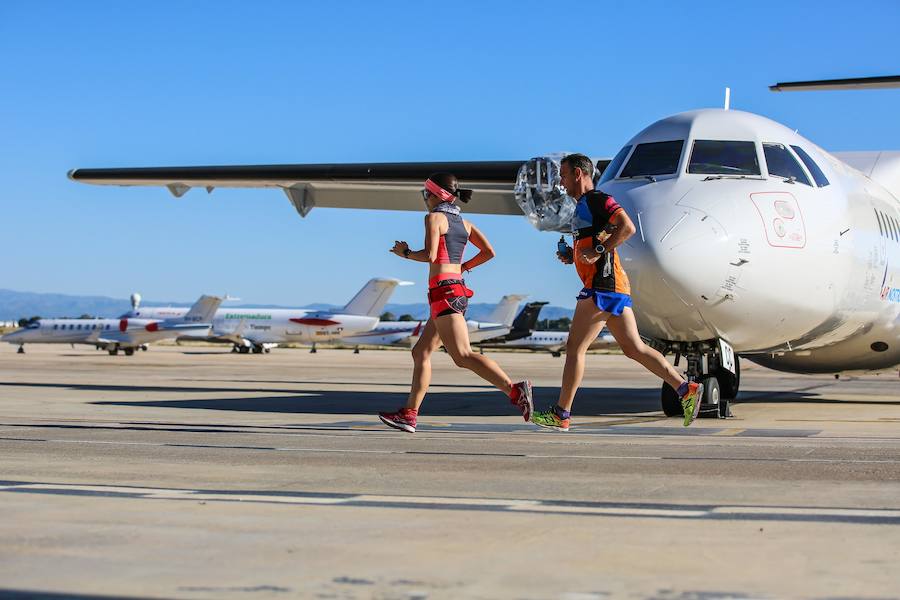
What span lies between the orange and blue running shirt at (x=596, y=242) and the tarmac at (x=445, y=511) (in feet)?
4.14

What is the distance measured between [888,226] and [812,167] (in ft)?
8.56

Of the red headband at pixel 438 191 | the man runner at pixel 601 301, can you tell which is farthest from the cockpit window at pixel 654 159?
the red headband at pixel 438 191

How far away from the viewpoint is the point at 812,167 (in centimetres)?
1268

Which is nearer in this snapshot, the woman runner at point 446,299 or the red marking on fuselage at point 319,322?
the woman runner at point 446,299

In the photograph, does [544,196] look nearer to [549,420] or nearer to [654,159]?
[654,159]

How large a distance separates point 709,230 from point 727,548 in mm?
6668

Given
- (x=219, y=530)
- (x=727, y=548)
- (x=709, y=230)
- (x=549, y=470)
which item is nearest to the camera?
(x=727, y=548)

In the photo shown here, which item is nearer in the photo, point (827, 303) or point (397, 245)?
point (397, 245)

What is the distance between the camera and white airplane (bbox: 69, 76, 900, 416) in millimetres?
10727

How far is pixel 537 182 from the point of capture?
52.2ft

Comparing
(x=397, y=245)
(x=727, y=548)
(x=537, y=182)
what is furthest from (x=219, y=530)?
(x=537, y=182)

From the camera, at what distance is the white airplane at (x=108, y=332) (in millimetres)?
66438

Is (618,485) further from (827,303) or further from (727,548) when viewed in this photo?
(827,303)

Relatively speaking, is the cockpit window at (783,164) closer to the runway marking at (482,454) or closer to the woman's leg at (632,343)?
the woman's leg at (632,343)
